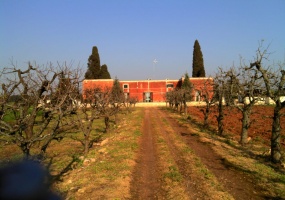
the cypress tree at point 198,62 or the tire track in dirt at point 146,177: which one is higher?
the cypress tree at point 198,62

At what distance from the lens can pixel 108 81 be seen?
2451 inches

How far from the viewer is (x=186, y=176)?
8625 mm

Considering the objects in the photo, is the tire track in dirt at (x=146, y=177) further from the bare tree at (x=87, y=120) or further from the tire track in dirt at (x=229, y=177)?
the bare tree at (x=87, y=120)

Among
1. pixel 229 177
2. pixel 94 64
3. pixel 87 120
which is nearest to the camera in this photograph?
pixel 229 177

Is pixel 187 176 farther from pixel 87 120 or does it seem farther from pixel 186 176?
pixel 87 120

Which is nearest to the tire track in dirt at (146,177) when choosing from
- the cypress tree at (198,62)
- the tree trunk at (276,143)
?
the tree trunk at (276,143)

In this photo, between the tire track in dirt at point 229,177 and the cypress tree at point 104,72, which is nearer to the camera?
the tire track in dirt at point 229,177

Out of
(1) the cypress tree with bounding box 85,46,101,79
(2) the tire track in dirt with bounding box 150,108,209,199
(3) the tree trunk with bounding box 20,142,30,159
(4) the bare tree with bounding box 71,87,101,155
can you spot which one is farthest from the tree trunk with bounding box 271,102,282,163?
(1) the cypress tree with bounding box 85,46,101,79

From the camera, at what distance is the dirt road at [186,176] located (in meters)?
7.16

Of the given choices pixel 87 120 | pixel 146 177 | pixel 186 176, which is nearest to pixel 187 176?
pixel 186 176

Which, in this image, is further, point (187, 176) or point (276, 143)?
point (276, 143)

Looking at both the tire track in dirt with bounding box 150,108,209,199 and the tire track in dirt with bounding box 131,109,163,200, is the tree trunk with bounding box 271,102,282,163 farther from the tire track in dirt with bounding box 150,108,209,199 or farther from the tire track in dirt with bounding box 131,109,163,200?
the tire track in dirt with bounding box 131,109,163,200

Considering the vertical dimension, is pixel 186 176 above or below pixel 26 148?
below

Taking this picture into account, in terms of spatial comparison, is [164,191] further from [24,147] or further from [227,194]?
[24,147]
